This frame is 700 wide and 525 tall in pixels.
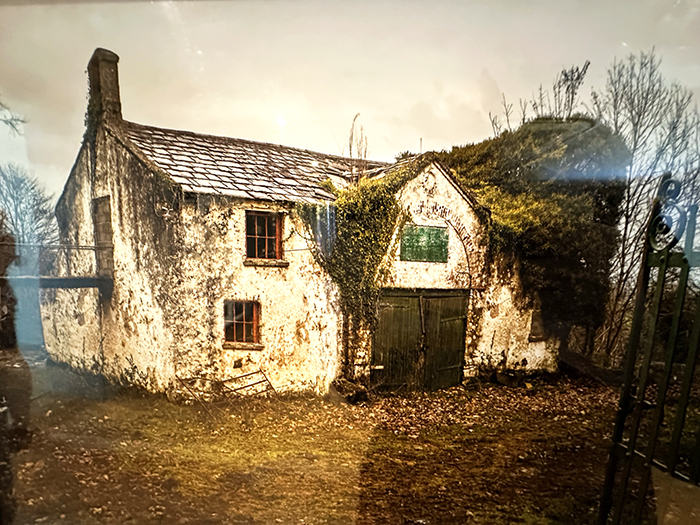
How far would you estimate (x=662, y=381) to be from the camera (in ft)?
5.04

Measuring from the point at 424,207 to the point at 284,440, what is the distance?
96.9 inches

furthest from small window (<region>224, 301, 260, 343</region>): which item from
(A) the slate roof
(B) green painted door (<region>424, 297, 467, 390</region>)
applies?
(B) green painted door (<region>424, 297, 467, 390</region>)

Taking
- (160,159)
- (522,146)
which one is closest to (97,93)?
(160,159)

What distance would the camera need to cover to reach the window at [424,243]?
3.33 m

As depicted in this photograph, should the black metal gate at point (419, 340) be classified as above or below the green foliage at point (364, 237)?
below

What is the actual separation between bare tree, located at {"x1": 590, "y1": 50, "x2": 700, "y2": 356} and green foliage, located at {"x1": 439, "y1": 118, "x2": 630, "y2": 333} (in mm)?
77

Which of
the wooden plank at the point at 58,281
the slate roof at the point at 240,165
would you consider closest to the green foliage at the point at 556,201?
the slate roof at the point at 240,165

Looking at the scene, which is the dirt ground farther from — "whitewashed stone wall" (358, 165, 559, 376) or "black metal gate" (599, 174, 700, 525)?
"whitewashed stone wall" (358, 165, 559, 376)

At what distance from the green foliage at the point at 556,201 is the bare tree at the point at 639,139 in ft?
0.25

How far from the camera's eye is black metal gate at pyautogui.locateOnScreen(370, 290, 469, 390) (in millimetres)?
3098

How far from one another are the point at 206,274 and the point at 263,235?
0.58 m

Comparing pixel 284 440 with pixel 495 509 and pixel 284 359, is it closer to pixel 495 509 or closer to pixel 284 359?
pixel 284 359

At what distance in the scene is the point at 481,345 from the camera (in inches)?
135

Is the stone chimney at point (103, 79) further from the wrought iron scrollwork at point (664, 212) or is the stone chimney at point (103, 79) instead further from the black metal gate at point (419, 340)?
the wrought iron scrollwork at point (664, 212)
